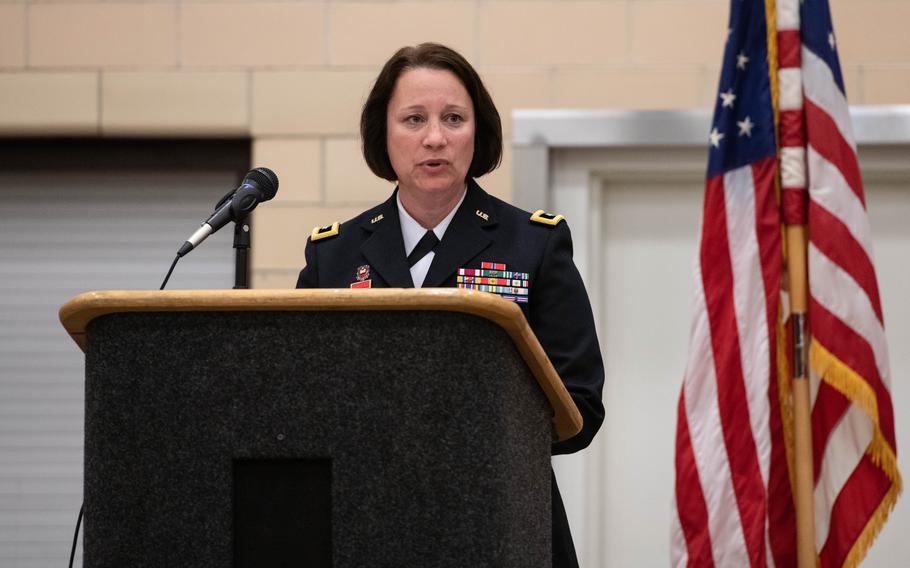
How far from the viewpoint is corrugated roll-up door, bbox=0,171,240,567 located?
12.6 ft

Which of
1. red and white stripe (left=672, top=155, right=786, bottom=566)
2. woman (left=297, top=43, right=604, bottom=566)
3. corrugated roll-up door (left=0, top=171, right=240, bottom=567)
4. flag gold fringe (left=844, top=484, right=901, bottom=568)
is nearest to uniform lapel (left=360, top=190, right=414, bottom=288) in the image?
woman (left=297, top=43, right=604, bottom=566)

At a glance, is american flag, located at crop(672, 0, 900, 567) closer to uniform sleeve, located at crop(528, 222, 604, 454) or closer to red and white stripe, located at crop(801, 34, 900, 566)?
red and white stripe, located at crop(801, 34, 900, 566)

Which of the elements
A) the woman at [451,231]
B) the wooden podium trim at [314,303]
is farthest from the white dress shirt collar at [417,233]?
the wooden podium trim at [314,303]

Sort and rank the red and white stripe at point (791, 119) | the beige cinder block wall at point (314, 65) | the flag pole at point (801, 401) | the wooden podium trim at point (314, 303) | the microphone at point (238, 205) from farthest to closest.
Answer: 1. the beige cinder block wall at point (314, 65)
2. the red and white stripe at point (791, 119)
3. the flag pole at point (801, 401)
4. the microphone at point (238, 205)
5. the wooden podium trim at point (314, 303)

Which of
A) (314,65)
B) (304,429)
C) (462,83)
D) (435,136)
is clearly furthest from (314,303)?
(314,65)

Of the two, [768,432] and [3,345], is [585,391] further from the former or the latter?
[3,345]

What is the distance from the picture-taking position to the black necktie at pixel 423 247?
1870 millimetres

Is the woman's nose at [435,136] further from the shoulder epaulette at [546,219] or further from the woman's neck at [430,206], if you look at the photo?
the shoulder epaulette at [546,219]

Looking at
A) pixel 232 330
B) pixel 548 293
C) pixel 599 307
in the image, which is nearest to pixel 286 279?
pixel 599 307

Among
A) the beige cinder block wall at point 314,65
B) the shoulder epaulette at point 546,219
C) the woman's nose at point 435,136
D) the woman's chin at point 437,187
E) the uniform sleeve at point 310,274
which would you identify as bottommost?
the uniform sleeve at point 310,274

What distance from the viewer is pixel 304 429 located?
1313 millimetres

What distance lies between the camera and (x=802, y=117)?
2.62m

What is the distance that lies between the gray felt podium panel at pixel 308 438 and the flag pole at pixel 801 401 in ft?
4.25

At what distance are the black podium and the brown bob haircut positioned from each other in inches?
29.4
